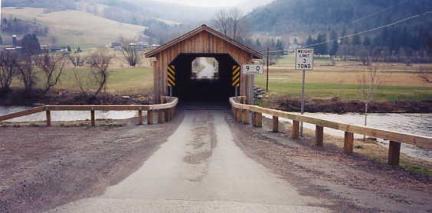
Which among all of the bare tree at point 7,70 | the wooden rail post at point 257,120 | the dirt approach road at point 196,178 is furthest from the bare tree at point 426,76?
the bare tree at point 7,70

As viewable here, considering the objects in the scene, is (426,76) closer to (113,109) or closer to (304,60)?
(304,60)

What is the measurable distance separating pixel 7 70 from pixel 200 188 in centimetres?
3745

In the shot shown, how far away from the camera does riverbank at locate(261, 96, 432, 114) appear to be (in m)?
31.9

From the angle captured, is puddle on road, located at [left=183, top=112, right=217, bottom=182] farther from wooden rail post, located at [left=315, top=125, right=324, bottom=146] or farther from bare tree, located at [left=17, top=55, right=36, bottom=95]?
bare tree, located at [left=17, top=55, right=36, bottom=95]

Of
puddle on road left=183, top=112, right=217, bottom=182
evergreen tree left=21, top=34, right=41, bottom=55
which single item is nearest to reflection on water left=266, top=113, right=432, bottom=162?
puddle on road left=183, top=112, right=217, bottom=182

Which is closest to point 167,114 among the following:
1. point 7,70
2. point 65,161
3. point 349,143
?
point 65,161

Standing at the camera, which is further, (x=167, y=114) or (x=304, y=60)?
(x=167, y=114)

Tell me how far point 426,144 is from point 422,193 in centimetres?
131

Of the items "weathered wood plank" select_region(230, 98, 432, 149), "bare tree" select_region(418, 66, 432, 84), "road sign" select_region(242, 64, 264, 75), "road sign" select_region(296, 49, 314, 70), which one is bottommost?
"weathered wood plank" select_region(230, 98, 432, 149)

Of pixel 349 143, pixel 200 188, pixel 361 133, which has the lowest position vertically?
pixel 200 188

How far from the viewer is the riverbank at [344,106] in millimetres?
31922

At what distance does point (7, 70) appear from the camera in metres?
39.3

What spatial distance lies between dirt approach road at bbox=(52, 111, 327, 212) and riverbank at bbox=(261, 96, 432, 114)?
22427 millimetres

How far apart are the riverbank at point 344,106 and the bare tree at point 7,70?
73.0ft
